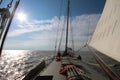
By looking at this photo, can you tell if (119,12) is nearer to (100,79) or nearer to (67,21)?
(100,79)

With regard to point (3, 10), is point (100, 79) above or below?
below

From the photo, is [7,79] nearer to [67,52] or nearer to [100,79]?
[67,52]

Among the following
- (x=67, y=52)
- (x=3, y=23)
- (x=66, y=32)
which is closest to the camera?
(x=3, y=23)

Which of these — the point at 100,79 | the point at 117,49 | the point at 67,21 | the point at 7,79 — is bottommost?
the point at 7,79

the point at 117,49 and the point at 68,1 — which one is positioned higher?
the point at 68,1

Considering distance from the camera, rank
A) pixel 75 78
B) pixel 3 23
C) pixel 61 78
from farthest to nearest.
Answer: pixel 61 78
pixel 75 78
pixel 3 23

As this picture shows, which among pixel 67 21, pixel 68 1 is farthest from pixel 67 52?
pixel 68 1

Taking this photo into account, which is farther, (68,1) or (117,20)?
(68,1)

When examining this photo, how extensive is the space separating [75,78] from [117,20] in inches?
250

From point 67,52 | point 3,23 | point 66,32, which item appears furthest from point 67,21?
point 3,23

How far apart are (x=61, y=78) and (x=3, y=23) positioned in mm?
8522

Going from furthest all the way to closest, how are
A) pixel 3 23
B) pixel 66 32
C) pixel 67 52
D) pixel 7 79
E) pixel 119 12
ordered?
pixel 66 32, pixel 67 52, pixel 7 79, pixel 3 23, pixel 119 12

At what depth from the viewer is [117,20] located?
4.97 metres

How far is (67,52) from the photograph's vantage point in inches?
1550
